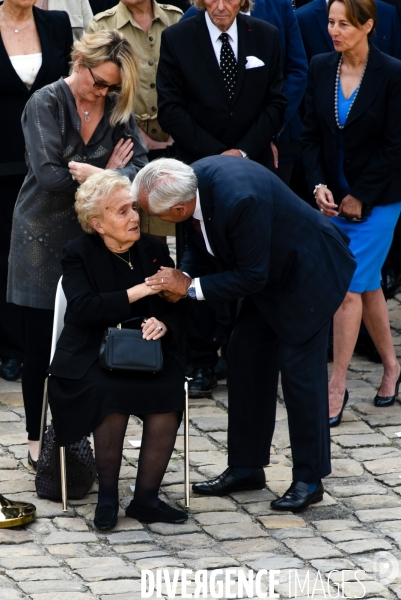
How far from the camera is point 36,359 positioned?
5645 millimetres

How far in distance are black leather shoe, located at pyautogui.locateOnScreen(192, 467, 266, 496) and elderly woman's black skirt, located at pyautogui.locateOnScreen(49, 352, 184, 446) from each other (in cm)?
59

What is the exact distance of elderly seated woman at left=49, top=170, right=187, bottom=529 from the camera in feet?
16.6

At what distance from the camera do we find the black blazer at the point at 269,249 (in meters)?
4.86

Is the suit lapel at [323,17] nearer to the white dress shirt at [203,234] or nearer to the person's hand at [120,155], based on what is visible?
the person's hand at [120,155]

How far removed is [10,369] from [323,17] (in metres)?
2.92

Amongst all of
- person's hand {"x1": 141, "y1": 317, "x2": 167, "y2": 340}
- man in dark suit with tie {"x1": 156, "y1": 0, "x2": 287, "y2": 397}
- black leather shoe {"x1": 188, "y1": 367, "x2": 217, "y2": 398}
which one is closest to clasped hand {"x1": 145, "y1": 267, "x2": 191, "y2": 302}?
person's hand {"x1": 141, "y1": 317, "x2": 167, "y2": 340}

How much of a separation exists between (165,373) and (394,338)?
3.16 m

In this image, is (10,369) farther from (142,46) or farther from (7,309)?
(142,46)

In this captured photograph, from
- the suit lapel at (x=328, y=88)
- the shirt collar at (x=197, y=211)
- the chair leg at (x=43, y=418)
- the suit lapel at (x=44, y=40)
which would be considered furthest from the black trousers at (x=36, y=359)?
the suit lapel at (x=328, y=88)

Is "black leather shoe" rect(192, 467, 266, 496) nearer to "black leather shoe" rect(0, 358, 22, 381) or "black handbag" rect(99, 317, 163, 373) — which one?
"black handbag" rect(99, 317, 163, 373)

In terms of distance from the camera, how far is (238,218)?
15.8 ft

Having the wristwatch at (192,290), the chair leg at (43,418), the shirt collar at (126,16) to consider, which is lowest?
the chair leg at (43,418)

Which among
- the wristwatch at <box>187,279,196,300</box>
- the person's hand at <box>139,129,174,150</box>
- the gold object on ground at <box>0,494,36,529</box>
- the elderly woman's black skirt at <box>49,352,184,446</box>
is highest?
the person's hand at <box>139,129,174,150</box>

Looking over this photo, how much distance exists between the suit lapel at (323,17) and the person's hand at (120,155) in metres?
2.02
